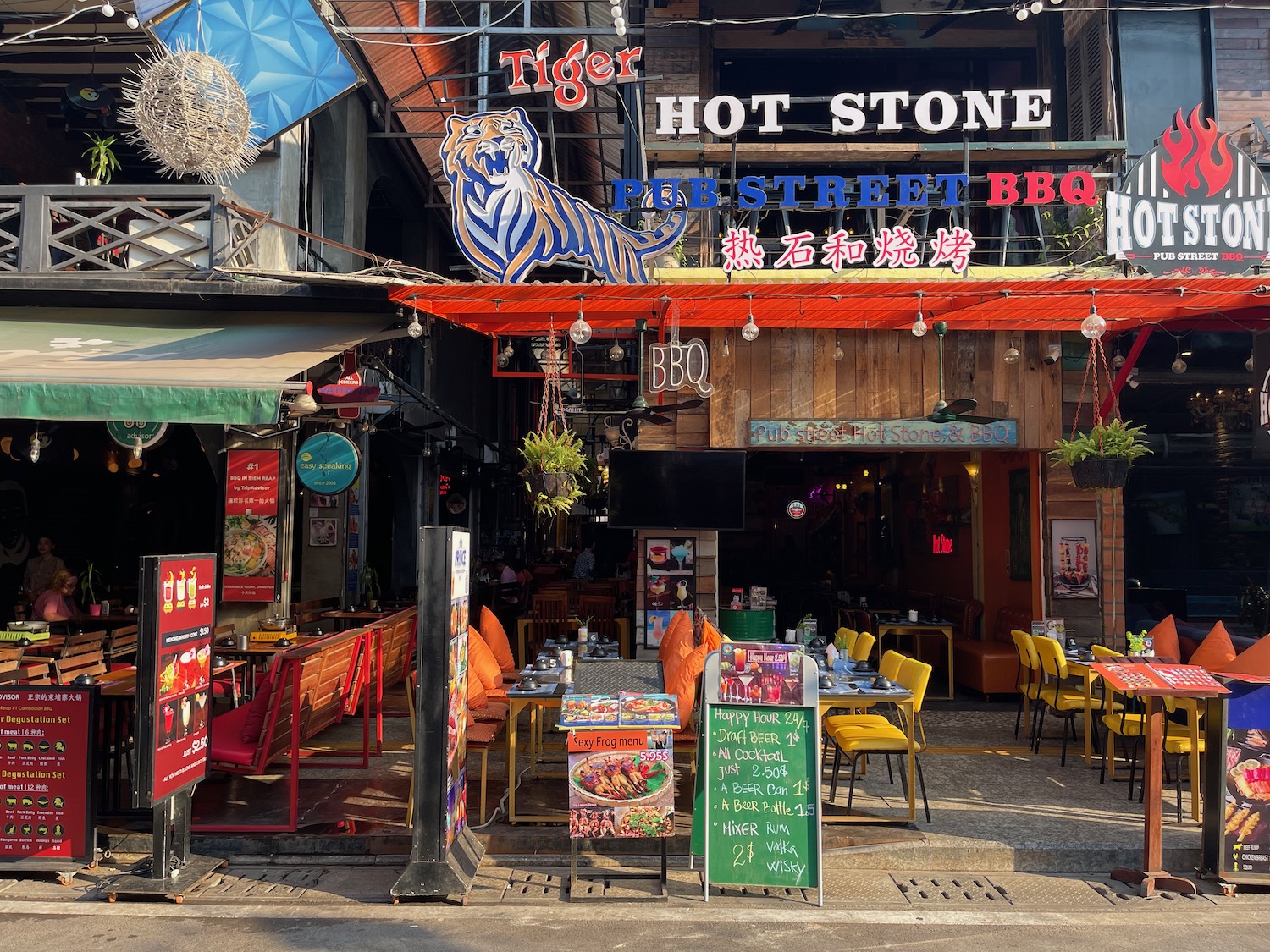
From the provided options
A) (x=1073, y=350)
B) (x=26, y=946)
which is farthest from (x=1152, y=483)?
(x=26, y=946)

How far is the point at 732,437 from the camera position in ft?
31.9

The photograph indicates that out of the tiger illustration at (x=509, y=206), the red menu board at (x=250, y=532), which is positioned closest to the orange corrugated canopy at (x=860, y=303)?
the tiger illustration at (x=509, y=206)

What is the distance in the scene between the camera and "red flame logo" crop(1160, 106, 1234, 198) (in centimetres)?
823

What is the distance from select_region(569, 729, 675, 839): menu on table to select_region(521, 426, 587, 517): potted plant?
2.61 meters

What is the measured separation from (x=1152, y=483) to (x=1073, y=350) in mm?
6124

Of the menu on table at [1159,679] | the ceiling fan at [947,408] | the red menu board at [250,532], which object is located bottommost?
the menu on table at [1159,679]

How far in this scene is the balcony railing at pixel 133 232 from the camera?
9102mm

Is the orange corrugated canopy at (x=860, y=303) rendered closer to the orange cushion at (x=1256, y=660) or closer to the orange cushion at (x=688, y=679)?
the orange cushion at (x=1256, y=660)

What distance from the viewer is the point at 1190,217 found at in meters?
8.45

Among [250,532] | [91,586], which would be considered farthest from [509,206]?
[91,586]

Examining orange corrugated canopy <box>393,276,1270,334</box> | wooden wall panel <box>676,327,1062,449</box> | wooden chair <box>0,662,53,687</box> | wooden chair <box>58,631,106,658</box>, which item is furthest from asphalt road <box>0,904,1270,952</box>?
wooden wall panel <box>676,327,1062,449</box>

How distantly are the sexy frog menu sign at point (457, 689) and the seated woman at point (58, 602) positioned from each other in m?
7.44

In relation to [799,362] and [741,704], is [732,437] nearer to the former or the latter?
[799,362]

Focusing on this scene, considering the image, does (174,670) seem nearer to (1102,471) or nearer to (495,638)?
(495,638)
